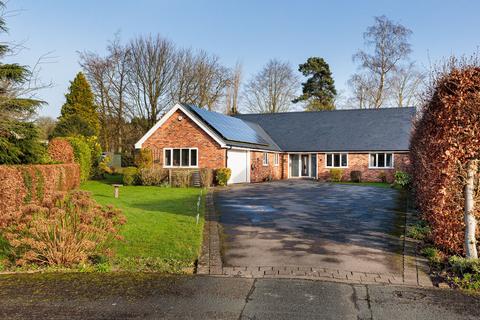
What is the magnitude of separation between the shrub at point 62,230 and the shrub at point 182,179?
16396mm

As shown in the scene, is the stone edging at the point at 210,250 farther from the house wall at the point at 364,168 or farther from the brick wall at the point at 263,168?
the house wall at the point at 364,168

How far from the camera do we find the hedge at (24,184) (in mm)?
10508

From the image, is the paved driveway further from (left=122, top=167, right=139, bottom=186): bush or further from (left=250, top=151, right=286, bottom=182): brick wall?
(left=250, top=151, right=286, bottom=182): brick wall

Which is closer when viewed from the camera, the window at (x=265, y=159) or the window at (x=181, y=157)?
the window at (x=181, y=157)

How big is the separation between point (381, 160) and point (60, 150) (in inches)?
909

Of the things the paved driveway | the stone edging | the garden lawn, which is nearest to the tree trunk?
the paved driveway

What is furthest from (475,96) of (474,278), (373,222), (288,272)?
(373,222)

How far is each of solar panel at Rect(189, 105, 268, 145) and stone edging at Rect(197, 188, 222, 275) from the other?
1491 centimetres

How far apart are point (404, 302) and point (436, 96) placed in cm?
437

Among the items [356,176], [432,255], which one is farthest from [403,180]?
[432,255]

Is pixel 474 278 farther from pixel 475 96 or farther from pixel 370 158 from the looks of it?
pixel 370 158

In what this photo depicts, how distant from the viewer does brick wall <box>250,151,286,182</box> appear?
2972cm

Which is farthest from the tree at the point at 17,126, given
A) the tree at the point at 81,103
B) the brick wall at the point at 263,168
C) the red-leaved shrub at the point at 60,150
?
the tree at the point at 81,103

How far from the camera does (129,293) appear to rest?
19.3 feet
